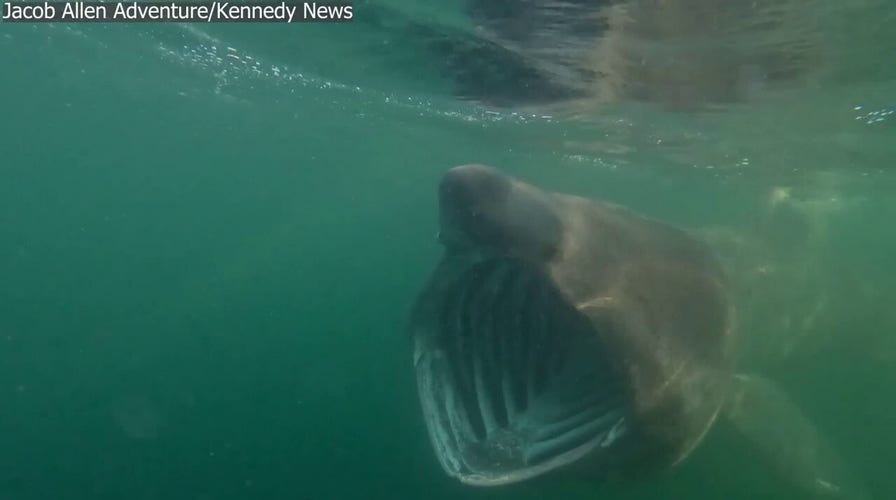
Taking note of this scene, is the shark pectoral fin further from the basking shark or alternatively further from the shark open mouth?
the shark open mouth

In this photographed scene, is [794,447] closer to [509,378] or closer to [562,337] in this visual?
[562,337]

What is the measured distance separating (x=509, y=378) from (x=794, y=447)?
12.4ft

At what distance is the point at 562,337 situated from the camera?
615cm

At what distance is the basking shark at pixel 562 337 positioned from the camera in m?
4.44

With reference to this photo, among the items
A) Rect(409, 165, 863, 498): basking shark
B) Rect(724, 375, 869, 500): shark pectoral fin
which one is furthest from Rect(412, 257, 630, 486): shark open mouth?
Rect(724, 375, 869, 500): shark pectoral fin

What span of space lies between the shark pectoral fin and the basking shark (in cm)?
104

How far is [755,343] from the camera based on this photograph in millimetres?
7930

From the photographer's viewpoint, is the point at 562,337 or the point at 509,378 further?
the point at 562,337

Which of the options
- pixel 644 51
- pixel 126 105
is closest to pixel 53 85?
pixel 126 105

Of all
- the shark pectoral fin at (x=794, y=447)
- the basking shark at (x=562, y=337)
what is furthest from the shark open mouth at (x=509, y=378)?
the shark pectoral fin at (x=794, y=447)

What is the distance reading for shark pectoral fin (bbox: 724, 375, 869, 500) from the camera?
7289 millimetres

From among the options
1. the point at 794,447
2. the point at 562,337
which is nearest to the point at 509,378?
the point at 562,337

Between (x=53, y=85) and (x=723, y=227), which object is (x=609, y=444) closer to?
(x=723, y=227)

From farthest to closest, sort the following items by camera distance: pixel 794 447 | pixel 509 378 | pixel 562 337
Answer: pixel 794 447 < pixel 562 337 < pixel 509 378
